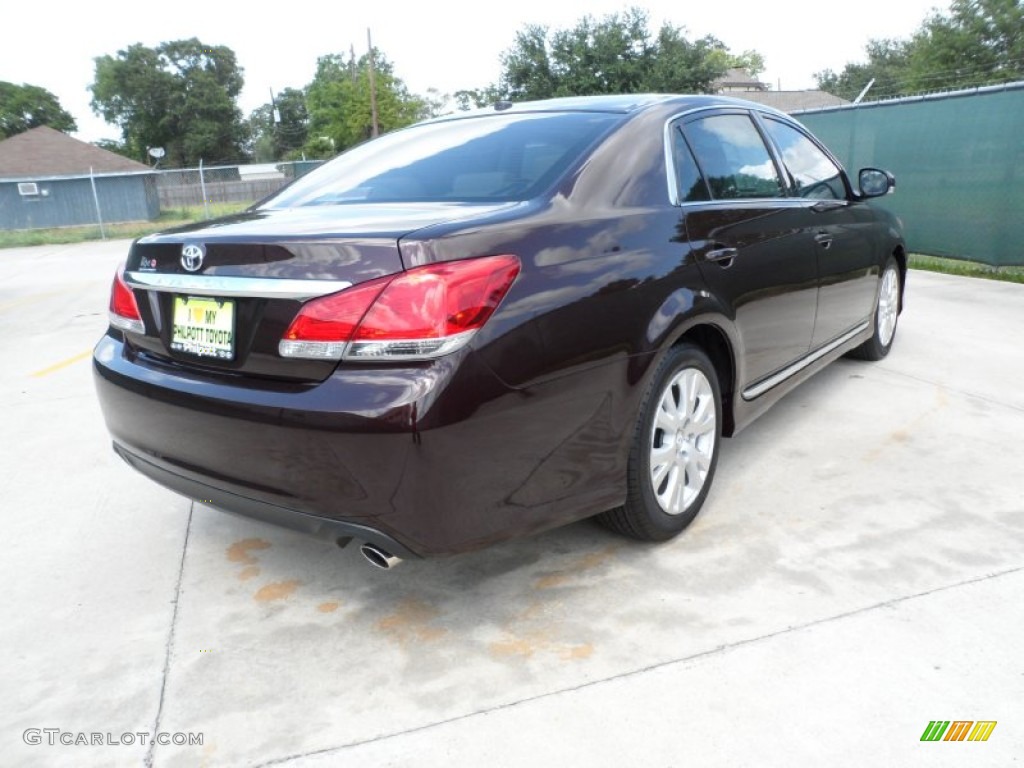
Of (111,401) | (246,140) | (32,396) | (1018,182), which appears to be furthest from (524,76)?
(246,140)

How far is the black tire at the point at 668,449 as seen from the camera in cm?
267

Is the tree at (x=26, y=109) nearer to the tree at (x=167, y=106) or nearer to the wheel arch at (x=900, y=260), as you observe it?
the tree at (x=167, y=106)

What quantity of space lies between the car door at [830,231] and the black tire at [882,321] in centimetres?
32

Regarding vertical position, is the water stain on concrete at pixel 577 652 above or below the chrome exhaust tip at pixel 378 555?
below

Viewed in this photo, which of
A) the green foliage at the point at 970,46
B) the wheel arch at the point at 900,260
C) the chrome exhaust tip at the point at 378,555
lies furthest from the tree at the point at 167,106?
A: the chrome exhaust tip at the point at 378,555

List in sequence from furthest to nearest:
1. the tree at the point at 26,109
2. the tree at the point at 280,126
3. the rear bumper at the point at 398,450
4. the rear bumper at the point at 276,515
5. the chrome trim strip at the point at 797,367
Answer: the tree at the point at 280,126
the tree at the point at 26,109
the chrome trim strip at the point at 797,367
the rear bumper at the point at 276,515
the rear bumper at the point at 398,450

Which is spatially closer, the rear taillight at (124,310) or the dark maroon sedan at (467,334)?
the dark maroon sedan at (467,334)

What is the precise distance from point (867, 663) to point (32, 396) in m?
5.18

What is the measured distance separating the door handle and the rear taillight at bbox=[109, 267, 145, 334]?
1967mm

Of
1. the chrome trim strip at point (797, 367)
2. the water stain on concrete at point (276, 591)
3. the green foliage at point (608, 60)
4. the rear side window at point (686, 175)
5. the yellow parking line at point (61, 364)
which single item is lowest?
the water stain on concrete at point (276, 591)

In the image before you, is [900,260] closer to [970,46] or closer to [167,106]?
[970,46]

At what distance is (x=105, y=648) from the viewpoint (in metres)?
2.47

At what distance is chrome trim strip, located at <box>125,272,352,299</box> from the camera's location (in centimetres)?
211

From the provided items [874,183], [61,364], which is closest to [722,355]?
[874,183]
